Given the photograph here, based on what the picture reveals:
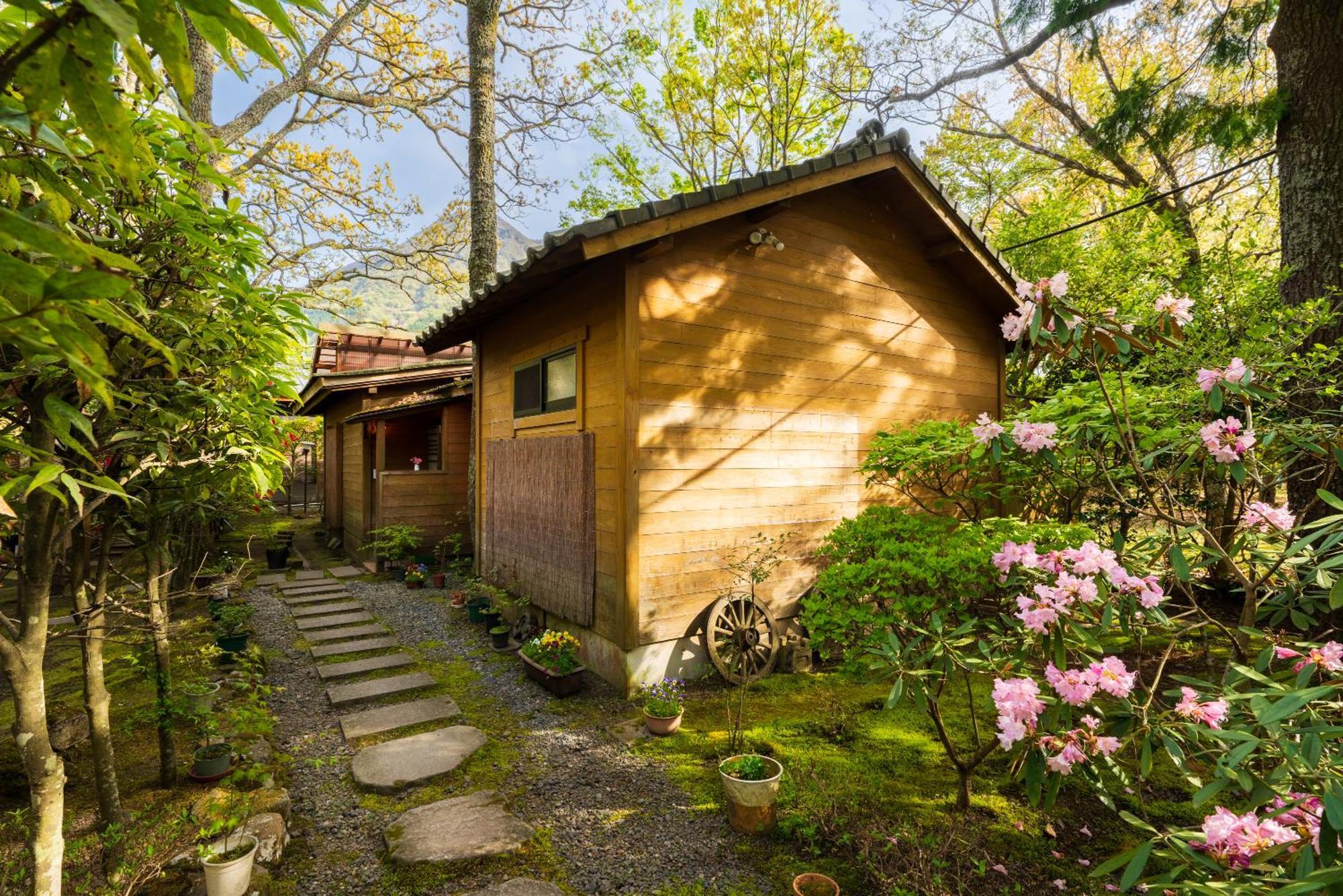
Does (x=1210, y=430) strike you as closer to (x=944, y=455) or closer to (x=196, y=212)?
(x=944, y=455)

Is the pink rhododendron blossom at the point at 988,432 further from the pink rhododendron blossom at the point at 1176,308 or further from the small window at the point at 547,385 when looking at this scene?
the small window at the point at 547,385

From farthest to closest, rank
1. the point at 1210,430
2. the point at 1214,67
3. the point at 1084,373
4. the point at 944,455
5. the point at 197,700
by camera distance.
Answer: the point at 1084,373
the point at 1214,67
the point at 944,455
the point at 197,700
the point at 1210,430

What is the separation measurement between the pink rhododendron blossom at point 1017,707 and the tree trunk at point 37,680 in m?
3.74

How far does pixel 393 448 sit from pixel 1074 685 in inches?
586

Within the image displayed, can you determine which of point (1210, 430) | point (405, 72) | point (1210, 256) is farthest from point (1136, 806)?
point (405, 72)

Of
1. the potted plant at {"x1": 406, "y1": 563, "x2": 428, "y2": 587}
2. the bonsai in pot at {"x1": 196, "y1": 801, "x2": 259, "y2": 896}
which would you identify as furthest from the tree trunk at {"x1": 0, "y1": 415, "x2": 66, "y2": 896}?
the potted plant at {"x1": 406, "y1": 563, "x2": 428, "y2": 587}

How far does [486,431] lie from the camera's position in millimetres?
8781

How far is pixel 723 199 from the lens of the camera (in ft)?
18.0

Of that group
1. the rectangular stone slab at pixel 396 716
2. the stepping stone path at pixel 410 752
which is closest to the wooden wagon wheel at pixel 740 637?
the stepping stone path at pixel 410 752

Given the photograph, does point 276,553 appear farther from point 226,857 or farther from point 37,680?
point 37,680

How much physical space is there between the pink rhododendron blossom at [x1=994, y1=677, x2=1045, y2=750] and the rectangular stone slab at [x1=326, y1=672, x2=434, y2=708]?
5443mm

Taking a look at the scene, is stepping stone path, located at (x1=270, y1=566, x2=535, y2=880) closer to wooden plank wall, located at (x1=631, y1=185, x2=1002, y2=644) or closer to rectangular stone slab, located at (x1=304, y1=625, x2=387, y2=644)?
rectangular stone slab, located at (x1=304, y1=625, x2=387, y2=644)

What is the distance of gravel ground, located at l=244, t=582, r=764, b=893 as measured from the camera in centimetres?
331

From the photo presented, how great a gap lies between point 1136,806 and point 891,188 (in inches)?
257
